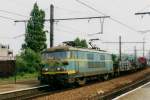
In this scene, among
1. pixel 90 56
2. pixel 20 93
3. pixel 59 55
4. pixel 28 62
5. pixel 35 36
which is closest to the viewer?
pixel 20 93

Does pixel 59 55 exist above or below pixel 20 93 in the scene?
above

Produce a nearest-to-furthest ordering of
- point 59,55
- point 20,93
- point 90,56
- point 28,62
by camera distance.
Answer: point 20,93, point 59,55, point 90,56, point 28,62

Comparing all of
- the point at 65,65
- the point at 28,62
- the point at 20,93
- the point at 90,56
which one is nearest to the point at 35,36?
the point at 28,62

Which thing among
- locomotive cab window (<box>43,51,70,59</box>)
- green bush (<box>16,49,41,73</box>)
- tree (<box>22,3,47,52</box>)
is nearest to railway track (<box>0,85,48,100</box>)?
locomotive cab window (<box>43,51,70,59</box>)

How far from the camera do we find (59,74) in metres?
25.1

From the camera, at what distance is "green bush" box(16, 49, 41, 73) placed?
42959 mm

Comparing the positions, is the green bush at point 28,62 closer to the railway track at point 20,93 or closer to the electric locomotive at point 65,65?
the electric locomotive at point 65,65

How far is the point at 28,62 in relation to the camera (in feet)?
145

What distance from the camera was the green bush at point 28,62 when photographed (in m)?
43.0

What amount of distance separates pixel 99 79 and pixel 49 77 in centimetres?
1001

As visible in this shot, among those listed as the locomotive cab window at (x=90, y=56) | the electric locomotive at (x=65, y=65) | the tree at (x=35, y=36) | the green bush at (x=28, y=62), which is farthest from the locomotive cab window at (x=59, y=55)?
the tree at (x=35, y=36)

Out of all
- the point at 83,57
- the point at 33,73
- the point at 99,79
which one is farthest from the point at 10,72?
the point at 83,57

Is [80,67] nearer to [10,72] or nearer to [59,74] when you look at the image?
[59,74]

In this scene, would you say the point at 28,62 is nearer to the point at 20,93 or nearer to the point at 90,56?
the point at 90,56
